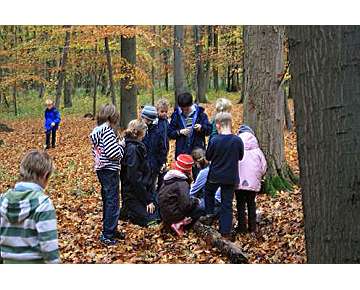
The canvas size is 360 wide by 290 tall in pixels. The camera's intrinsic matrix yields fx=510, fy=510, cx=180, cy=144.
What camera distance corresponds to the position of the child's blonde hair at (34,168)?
322cm

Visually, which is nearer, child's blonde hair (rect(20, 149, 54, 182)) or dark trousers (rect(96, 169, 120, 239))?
child's blonde hair (rect(20, 149, 54, 182))

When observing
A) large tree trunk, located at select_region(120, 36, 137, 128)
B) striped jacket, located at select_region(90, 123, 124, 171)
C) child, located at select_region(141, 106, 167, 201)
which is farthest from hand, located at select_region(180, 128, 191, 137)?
large tree trunk, located at select_region(120, 36, 137, 128)

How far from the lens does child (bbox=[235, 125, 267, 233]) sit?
235 inches

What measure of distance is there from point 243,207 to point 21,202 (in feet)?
11.4

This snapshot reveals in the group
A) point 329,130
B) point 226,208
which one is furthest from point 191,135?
point 329,130

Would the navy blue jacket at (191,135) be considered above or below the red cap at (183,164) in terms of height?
above

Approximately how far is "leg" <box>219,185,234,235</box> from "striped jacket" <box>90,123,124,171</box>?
1.29 meters

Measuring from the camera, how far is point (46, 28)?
17.2 meters

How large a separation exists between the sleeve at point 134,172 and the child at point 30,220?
3.09 meters

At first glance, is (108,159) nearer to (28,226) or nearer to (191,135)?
(191,135)

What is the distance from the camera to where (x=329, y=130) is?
252 cm

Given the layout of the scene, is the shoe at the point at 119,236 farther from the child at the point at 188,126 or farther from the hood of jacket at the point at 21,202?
the hood of jacket at the point at 21,202

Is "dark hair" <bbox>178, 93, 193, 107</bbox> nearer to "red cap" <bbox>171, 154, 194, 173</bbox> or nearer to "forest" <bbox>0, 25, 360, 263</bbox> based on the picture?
"forest" <bbox>0, 25, 360, 263</bbox>

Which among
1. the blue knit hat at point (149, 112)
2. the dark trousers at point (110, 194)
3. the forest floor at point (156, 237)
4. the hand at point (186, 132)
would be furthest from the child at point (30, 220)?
the hand at point (186, 132)
